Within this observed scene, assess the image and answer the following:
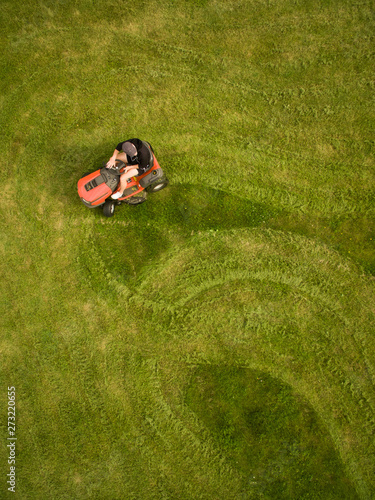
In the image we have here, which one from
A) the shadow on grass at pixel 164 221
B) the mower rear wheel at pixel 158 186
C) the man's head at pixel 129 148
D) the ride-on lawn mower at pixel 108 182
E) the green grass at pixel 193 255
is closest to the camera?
the man's head at pixel 129 148

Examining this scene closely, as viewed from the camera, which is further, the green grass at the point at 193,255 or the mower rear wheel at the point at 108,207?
the mower rear wheel at the point at 108,207

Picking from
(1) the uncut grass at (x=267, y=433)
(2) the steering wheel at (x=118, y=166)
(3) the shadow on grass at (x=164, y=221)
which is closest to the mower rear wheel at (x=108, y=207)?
(3) the shadow on grass at (x=164, y=221)

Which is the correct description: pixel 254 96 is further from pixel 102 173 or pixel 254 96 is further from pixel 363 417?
pixel 363 417

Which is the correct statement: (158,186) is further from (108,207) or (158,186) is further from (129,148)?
(129,148)

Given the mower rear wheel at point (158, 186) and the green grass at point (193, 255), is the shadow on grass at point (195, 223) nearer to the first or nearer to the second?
the green grass at point (193, 255)

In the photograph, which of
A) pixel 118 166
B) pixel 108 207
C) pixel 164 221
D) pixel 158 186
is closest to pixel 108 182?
pixel 118 166

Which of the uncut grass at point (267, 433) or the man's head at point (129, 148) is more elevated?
the man's head at point (129, 148)

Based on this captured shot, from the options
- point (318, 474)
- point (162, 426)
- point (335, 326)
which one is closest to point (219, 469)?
point (162, 426)

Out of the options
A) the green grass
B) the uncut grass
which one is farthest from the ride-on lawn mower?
the uncut grass

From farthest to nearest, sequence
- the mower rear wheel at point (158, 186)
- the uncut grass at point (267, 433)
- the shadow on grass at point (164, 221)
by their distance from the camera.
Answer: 1. the shadow on grass at point (164, 221)
2. the mower rear wheel at point (158, 186)
3. the uncut grass at point (267, 433)

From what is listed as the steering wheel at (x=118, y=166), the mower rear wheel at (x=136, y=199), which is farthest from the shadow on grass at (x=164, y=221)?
the steering wheel at (x=118, y=166)
